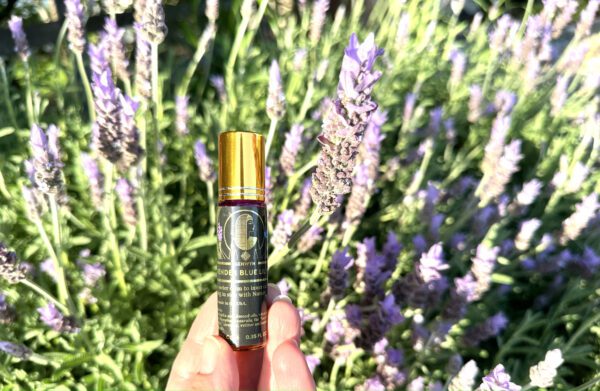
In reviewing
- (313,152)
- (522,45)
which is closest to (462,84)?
(522,45)

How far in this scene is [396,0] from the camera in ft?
7.64

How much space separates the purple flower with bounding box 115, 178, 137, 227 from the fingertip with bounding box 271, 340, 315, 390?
26.2 inches

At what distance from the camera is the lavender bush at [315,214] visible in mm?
1244

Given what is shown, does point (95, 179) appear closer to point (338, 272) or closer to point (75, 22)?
point (75, 22)

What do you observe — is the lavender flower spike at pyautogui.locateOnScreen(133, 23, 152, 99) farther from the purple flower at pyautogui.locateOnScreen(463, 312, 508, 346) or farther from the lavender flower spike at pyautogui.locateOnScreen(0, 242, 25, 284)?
the purple flower at pyautogui.locateOnScreen(463, 312, 508, 346)

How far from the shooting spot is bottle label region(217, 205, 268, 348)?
42.6 inches

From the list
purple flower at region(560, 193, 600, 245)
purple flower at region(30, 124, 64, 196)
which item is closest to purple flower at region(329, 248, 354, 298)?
purple flower at region(30, 124, 64, 196)

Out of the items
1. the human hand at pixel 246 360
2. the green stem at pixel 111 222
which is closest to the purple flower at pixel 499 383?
the human hand at pixel 246 360

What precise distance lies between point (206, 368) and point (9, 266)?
0.56m

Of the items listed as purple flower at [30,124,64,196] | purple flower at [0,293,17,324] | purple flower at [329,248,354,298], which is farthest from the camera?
purple flower at [329,248,354,298]

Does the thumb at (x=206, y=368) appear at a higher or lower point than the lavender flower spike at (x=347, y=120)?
lower

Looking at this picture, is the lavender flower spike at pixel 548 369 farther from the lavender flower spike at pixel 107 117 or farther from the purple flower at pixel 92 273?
the purple flower at pixel 92 273

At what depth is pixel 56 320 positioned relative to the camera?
1262mm

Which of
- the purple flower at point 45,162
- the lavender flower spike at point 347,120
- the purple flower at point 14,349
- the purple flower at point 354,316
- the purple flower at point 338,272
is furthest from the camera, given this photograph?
the purple flower at point 354,316
